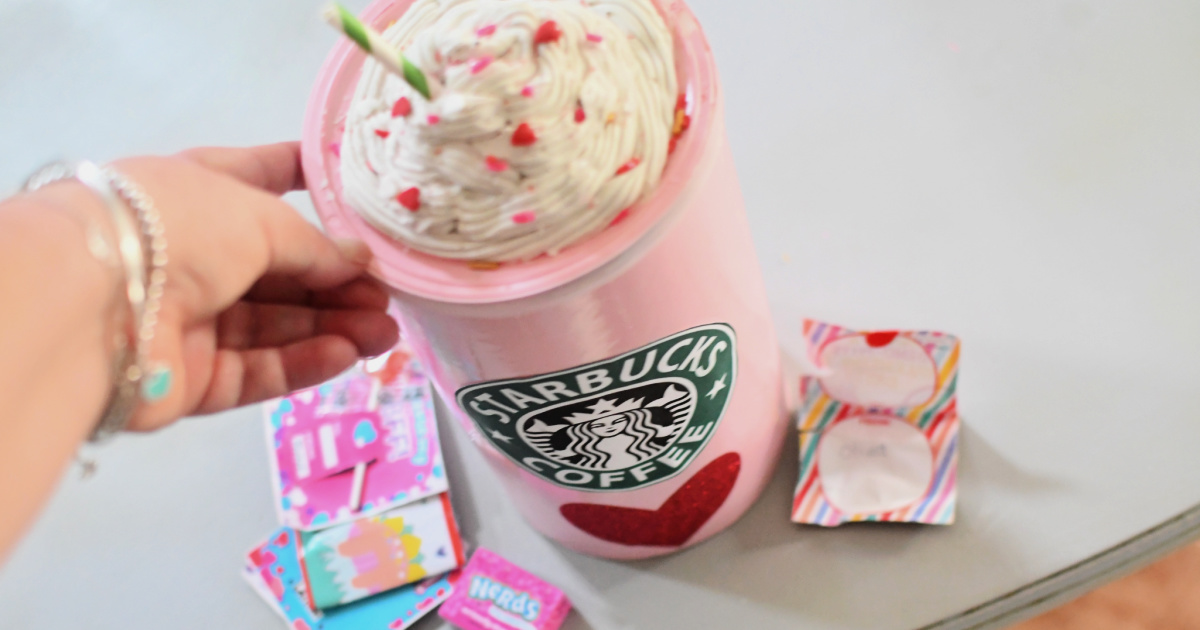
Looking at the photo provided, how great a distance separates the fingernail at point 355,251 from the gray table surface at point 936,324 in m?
0.34

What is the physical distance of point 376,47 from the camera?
0.36 m

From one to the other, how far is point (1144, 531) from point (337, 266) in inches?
22.3

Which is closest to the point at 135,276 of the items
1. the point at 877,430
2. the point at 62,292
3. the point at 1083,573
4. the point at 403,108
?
the point at 62,292

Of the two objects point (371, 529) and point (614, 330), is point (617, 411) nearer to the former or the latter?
point (614, 330)

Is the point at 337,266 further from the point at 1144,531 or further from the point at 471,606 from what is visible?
the point at 1144,531

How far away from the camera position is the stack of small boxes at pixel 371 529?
25.5 inches

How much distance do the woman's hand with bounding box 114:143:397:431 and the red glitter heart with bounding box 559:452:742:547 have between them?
7.7 inches

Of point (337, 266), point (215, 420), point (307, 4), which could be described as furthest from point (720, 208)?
point (307, 4)

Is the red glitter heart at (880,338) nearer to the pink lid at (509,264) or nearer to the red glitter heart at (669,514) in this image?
the red glitter heart at (669,514)

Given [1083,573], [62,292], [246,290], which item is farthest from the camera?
[1083,573]

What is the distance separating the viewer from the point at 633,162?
40 centimetres

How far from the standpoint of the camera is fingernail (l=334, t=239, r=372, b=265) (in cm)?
41

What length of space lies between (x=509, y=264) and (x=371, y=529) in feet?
1.23

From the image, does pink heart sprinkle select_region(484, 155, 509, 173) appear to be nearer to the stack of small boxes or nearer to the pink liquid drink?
the pink liquid drink
